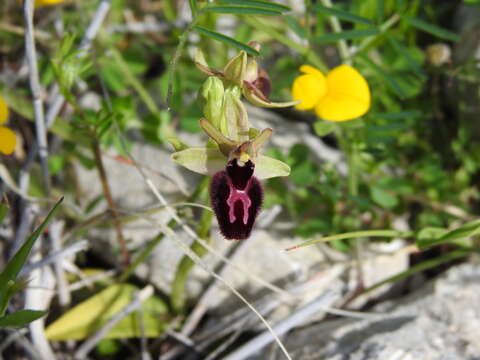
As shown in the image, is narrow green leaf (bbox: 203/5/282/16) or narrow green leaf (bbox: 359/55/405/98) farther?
narrow green leaf (bbox: 359/55/405/98)

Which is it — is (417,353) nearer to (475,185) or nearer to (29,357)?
(475,185)

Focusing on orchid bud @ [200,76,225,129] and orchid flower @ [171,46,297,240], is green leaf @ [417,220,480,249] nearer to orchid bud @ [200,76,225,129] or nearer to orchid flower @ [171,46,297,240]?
orchid flower @ [171,46,297,240]

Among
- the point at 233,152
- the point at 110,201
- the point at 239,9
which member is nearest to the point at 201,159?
the point at 233,152

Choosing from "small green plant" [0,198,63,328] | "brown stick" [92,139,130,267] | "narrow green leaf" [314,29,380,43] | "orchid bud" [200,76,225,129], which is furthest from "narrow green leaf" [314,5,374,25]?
"small green plant" [0,198,63,328]

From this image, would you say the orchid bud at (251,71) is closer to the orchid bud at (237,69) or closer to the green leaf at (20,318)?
the orchid bud at (237,69)

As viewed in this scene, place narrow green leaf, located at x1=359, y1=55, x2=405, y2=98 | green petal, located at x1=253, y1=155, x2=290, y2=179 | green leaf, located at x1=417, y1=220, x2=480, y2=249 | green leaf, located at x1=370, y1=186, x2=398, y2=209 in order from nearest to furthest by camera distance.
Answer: green petal, located at x1=253, y1=155, x2=290, y2=179
green leaf, located at x1=417, y1=220, x2=480, y2=249
narrow green leaf, located at x1=359, y1=55, x2=405, y2=98
green leaf, located at x1=370, y1=186, x2=398, y2=209

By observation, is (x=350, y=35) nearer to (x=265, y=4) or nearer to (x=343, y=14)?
(x=343, y=14)

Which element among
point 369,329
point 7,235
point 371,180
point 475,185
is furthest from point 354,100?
point 7,235
